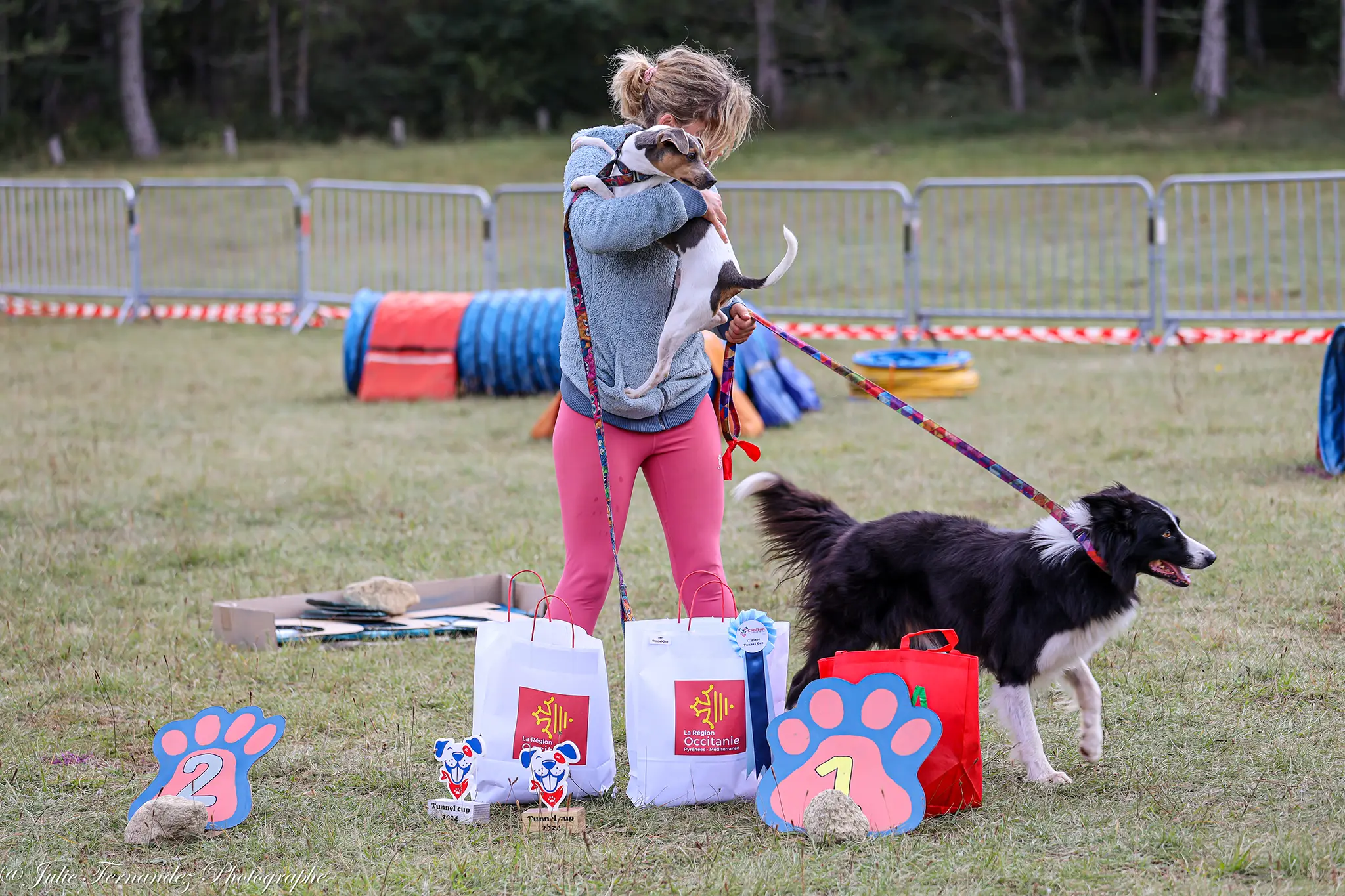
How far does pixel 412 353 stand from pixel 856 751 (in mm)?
8355

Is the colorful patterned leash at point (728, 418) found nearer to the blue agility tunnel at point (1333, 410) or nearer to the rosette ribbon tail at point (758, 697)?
the rosette ribbon tail at point (758, 697)

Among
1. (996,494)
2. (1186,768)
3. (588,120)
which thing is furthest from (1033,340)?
(588,120)

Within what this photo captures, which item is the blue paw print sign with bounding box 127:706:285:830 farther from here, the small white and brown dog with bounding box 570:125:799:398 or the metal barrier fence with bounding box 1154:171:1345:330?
the metal barrier fence with bounding box 1154:171:1345:330

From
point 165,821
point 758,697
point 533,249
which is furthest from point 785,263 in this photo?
point 533,249

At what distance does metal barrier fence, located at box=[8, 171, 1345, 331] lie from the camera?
45.8 feet

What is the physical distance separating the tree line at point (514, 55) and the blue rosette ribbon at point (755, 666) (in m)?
33.5

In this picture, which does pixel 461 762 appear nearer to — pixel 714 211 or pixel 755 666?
pixel 755 666

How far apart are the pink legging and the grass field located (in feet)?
2.00

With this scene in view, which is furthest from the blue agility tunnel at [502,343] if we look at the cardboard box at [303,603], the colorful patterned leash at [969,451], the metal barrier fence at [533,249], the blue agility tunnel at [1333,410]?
the colorful patterned leash at [969,451]

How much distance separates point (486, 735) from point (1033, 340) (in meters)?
11.1

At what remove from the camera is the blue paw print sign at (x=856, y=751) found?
346 cm

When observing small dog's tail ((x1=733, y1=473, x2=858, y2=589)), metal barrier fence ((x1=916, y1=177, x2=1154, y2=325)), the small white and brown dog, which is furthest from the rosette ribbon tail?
metal barrier fence ((x1=916, y1=177, x2=1154, y2=325))

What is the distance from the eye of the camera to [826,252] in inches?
723

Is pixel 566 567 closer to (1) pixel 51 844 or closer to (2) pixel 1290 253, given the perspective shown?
(1) pixel 51 844
